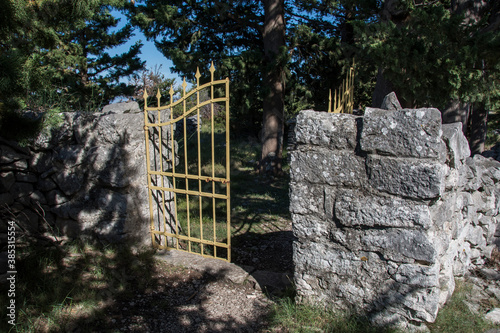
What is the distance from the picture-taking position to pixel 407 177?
2.24 m

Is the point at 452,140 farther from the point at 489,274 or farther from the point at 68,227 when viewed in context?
the point at 68,227

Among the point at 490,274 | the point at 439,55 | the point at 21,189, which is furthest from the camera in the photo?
the point at 439,55

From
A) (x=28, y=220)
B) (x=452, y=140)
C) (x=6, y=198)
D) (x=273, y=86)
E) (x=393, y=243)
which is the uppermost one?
(x=273, y=86)

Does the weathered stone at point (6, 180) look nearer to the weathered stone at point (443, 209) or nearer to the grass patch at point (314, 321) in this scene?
the grass patch at point (314, 321)

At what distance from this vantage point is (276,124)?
9.35 meters

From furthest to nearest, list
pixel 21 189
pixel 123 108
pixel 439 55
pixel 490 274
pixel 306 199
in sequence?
pixel 439 55 < pixel 123 108 < pixel 21 189 < pixel 490 274 < pixel 306 199

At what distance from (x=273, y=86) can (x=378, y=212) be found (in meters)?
7.18

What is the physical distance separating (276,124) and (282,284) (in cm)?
658

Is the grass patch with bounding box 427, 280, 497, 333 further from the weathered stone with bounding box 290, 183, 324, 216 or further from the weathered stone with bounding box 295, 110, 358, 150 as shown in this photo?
the weathered stone with bounding box 295, 110, 358, 150

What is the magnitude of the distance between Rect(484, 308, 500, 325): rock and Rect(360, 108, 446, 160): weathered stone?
141 centimetres

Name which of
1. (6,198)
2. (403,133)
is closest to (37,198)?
(6,198)

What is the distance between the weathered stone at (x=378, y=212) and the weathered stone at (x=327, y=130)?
39 cm

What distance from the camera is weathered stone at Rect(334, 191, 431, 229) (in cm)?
224

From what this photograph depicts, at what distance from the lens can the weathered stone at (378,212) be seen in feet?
7.36
